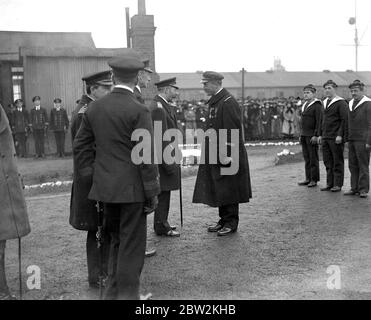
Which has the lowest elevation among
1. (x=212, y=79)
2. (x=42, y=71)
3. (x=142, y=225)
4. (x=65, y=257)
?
(x=65, y=257)

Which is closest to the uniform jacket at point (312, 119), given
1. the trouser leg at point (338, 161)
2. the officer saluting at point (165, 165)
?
the trouser leg at point (338, 161)

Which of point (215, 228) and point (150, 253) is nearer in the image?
point (150, 253)

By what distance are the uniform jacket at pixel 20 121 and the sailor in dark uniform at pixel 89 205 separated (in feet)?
39.1

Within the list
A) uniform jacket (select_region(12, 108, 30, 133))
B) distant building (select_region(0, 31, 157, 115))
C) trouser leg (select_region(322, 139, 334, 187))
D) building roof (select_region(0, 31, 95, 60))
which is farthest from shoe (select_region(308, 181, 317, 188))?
building roof (select_region(0, 31, 95, 60))

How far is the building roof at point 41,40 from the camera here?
24562mm

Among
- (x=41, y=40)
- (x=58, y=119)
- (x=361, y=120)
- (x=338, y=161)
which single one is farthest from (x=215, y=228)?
(x=41, y=40)

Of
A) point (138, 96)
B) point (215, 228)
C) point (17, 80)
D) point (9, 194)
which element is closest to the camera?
point (9, 194)

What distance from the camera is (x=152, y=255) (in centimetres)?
548

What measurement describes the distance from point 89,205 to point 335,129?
5759 millimetres

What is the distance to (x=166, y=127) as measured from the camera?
5.95 meters

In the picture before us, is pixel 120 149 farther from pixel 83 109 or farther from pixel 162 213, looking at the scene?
pixel 162 213
